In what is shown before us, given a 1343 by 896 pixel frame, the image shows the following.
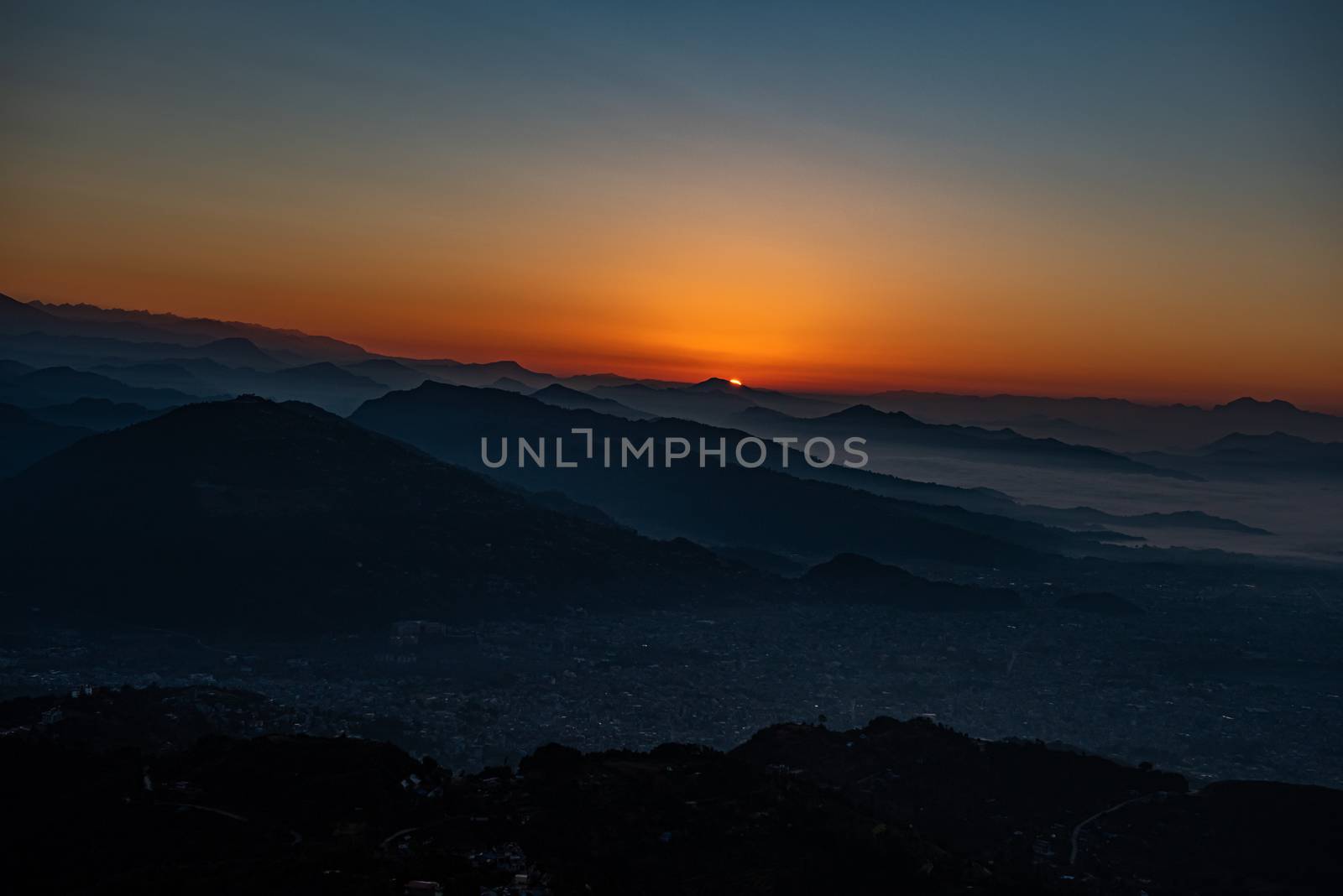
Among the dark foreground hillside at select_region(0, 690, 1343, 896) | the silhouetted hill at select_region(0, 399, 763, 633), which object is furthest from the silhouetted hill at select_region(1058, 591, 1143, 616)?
the dark foreground hillside at select_region(0, 690, 1343, 896)

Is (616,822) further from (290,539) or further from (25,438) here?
(25,438)

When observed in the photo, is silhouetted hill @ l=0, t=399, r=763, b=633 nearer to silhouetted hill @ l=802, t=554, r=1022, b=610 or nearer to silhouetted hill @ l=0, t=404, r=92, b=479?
silhouetted hill @ l=802, t=554, r=1022, b=610

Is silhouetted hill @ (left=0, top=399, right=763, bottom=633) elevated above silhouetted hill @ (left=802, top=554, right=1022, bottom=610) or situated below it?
above

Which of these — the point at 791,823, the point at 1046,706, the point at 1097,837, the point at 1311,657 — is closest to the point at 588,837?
the point at 791,823

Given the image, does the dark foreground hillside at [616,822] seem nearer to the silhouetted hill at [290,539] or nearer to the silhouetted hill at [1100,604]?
the silhouetted hill at [290,539]

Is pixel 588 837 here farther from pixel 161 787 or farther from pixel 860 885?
pixel 161 787

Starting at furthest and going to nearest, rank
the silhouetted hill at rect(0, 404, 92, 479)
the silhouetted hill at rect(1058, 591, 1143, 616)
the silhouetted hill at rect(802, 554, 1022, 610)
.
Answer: the silhouetted hill at rect(0, 404, 92, 479) < the silhouetted hill at rect(1058, 591, 1143, 616) < the silhouetted hill at rect(802, 554, 1022, 610)

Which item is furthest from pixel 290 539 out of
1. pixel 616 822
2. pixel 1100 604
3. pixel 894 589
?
pixel 1100 604

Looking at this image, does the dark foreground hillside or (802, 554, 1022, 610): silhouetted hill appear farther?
(802, 554, 1022, 610): silhouetted hill

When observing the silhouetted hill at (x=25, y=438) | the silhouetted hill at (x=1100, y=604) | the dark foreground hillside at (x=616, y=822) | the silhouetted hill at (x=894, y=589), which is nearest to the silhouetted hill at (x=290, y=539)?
the silhouetted hill at (x=894, y=589)
